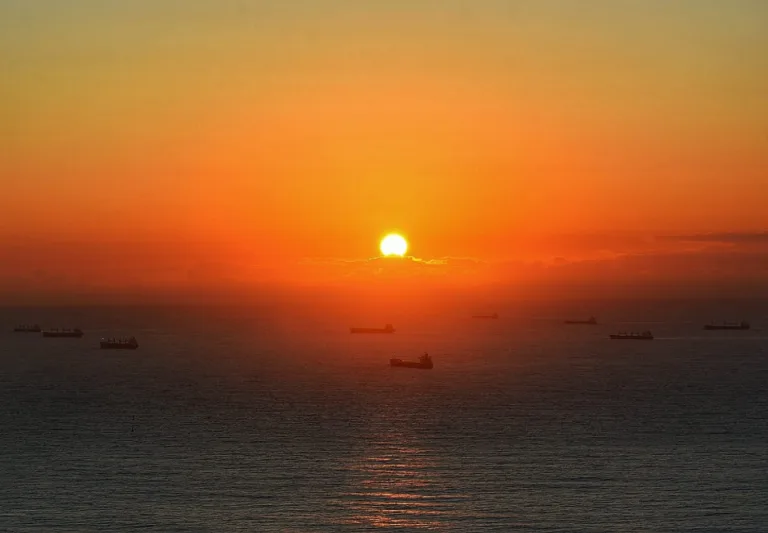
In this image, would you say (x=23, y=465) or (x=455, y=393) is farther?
(x=455, y=393)

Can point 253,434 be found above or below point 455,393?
below

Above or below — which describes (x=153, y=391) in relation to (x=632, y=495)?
above

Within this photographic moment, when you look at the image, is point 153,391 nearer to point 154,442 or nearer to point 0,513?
point 154,442

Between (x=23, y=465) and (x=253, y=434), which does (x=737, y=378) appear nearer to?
(x=253, y=434)

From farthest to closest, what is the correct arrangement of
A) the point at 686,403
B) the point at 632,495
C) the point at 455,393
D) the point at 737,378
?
1. the point at 737,378
2. the point at 455,393
3. the point at 686,403
4. the point at 632,495

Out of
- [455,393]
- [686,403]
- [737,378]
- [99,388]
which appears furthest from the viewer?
[737,378]

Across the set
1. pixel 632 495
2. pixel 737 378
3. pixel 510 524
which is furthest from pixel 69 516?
pixel 737 378

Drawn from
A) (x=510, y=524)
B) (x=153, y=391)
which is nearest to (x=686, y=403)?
(x=510, y=524)

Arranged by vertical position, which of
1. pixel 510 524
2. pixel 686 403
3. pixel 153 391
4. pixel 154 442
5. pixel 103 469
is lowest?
pixel 510 524

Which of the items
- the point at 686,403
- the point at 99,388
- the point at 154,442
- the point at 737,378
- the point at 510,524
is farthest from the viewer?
the point at 737,378
